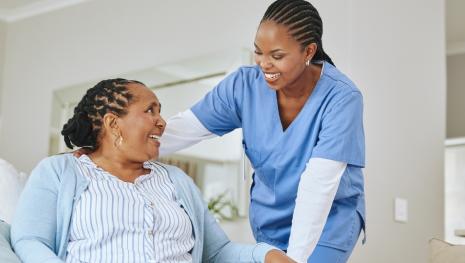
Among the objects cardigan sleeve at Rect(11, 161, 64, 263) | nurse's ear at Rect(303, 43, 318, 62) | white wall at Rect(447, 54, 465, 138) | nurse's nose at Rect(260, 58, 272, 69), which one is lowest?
white wall at Rect(447, 54, 465, 138)

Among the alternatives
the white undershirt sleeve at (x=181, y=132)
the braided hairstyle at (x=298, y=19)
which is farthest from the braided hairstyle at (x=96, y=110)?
the braided hairstyle at (x=298, y=19)

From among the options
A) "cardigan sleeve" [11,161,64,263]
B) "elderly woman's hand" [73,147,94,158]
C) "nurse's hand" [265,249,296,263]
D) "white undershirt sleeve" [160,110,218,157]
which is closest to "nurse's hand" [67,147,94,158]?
"elderly woman's hand" [73,147,94,158]

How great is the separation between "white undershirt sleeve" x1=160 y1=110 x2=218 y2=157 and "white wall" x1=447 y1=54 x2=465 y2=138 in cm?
359

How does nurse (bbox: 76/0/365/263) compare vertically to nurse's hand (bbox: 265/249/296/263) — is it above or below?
above

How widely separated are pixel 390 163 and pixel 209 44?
124 cm

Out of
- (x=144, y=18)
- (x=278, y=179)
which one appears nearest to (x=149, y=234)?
(x=278, y=179)

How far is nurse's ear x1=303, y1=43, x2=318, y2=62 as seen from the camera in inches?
59.3

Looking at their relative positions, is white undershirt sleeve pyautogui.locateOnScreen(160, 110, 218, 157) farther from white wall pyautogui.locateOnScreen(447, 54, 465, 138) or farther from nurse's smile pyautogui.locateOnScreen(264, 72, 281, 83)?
white wall pyautogui.locateOnScreen(447, 54, 465, 138)

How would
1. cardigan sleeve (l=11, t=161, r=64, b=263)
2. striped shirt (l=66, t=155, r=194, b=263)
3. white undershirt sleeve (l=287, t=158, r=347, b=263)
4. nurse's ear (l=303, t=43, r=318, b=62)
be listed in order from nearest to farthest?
cardigan sleeve (l=11, t=161, r=64, b=263)
striped shirt (l=66, t=155, r=194, b=263)
white undershirt sleeve (l=287, t=158, r=347, b=263)
nurse's ear (l=303, t=43, r=318, b=62)

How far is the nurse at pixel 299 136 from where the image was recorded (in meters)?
1.42

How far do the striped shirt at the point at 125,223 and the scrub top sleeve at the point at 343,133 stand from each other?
425mm

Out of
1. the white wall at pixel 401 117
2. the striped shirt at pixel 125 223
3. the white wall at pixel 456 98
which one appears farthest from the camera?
Result: the white wall at pixel 456 98

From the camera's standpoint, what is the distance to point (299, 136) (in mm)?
1539

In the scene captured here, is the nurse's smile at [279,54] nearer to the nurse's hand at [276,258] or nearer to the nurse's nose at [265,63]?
the nurse's nose at [265,63]
